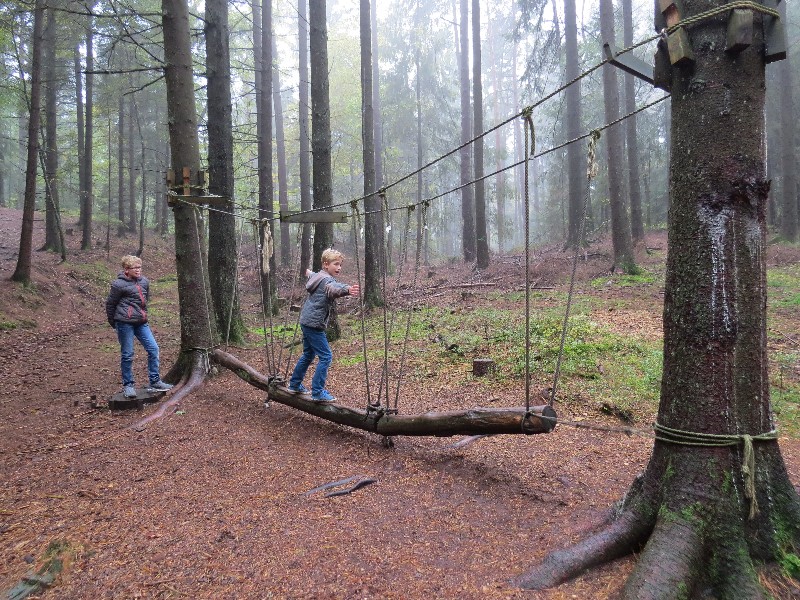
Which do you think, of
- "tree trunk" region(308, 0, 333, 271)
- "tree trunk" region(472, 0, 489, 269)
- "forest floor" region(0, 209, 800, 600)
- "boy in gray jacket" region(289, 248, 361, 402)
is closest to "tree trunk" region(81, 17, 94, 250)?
"tree trunk" region(308, 0, 333, 271)

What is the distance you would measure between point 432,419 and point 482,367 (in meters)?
2.64

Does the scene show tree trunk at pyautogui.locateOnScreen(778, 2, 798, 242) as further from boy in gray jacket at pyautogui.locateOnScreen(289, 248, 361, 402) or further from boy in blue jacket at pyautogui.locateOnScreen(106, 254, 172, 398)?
boy in blue jacket at pyautogui.locateOnScreen(106, 254, 172, 398)

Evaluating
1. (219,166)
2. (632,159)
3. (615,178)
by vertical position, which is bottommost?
(219,166)

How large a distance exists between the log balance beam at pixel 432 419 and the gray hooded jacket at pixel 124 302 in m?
1.84

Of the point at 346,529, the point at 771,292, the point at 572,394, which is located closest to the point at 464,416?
the point at 346,529

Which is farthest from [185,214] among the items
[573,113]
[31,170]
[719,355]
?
[573,113]

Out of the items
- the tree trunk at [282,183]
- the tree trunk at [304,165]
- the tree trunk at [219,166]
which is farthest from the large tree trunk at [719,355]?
the tree trunk at [282,183]

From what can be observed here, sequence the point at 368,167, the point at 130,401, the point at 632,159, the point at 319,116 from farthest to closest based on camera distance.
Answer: the point at 632,159
the point at 368,167
the point at 319,116
the point at 130,401

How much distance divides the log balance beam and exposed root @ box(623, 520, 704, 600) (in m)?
1.02

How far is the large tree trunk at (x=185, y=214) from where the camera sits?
6.86 meters

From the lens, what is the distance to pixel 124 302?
6.12m

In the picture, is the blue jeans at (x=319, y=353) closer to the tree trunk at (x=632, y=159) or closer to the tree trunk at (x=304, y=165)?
the tree trunk at (x=304, y=165)

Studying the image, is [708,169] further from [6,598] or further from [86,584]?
[6,598]

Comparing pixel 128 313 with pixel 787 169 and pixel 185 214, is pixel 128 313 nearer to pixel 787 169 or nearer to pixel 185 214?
pixel 185 214
